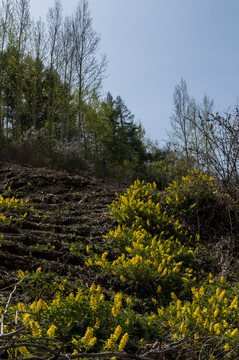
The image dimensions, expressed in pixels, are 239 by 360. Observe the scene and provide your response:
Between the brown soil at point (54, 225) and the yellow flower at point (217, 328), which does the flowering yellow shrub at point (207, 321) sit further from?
the brown soil at point (54, 225)

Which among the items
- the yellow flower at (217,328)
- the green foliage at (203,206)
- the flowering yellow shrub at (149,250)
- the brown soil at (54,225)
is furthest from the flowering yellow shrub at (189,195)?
the yellow flower at (217,328)

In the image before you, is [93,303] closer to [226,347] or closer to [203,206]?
[226,347]

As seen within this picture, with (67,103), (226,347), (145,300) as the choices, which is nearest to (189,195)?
(145,300)

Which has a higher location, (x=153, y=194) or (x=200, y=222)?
(x=153, y=194)

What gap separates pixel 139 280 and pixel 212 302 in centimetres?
79

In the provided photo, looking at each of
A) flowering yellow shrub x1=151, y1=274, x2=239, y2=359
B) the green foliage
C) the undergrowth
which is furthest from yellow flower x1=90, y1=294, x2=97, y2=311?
the green foliage

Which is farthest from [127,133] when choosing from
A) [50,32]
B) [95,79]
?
[50,32]

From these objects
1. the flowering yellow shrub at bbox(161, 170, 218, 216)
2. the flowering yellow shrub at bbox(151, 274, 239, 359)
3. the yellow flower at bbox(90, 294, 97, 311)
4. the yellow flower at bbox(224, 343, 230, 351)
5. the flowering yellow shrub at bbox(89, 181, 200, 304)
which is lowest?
the yellow flower at bbox(224, 343, 230, 351)

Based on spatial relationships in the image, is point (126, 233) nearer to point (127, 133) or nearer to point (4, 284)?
point (4, 284)

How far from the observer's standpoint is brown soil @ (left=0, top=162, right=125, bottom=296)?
3.36 meters

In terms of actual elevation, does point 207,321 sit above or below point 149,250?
below

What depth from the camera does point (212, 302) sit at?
2664 mm

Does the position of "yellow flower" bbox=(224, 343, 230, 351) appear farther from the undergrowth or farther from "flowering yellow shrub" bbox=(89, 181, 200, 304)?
"flowering yellow shrub" bbox=(89, 181, 200, 304)

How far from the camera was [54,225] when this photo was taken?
4.50m
